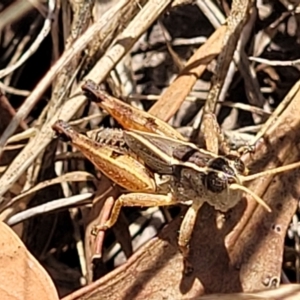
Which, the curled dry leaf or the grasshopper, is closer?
the curled dry leaf

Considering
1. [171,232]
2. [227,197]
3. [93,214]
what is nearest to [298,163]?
[227,197]

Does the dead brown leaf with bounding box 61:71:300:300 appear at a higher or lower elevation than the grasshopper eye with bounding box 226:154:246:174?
lower

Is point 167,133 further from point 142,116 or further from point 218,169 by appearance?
point 218,169

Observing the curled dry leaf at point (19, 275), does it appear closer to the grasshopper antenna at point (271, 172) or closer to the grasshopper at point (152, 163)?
the grasshopper at point (152, 163)

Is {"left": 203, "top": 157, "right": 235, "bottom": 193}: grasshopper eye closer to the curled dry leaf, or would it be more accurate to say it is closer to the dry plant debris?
the dry plant debris

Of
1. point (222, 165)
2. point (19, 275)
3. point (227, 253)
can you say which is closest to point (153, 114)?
point (222, 165)

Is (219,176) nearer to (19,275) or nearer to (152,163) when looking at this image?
(152,163)

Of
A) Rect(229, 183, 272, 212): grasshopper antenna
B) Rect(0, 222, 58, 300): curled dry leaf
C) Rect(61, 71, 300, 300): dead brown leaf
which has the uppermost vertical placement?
Rect(0, 222, 58, 300): curled dry leaf

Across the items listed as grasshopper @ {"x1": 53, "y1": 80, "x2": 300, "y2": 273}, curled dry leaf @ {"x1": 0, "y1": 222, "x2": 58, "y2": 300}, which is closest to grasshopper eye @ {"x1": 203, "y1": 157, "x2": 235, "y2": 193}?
grasshopper @ {"x1": 53, "y1": 80, "x2": 300, "y2": 273}
